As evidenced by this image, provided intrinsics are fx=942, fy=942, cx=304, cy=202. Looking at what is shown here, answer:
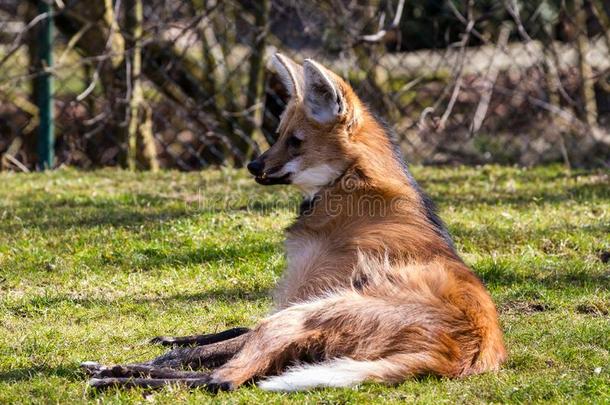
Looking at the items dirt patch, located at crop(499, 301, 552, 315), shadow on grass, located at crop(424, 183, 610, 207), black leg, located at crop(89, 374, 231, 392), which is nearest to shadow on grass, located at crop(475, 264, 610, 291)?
dirt patch, located at crop(499, 301, 552, 315)

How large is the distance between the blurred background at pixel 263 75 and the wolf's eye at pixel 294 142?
4283mm

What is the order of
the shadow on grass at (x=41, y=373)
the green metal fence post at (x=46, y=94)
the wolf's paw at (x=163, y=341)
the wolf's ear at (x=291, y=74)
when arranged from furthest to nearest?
the green metal fence post at (x=46, y=94) → the wolf's ear at (x=291, y=74) → the wolf's paw at (x=163, y=341) → the shadow on grass at (x=41, y=373)

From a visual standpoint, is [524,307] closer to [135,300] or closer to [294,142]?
[294,142]

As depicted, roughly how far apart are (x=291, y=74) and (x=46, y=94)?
4636 millimetres

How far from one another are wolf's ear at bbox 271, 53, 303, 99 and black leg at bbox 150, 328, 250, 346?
1152mm

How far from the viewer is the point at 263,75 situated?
9234 millimetres

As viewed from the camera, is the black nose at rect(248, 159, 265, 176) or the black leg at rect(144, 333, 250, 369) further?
the black nose at rect(248, 159, 265, 176)

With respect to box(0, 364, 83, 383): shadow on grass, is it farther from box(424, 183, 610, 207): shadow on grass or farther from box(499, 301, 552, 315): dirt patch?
box(424, 183, 610, 207): shadow on grass

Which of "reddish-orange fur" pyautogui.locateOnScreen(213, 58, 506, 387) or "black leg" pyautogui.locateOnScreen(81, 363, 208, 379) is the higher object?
"reddish-orange fur" pyautogui.locateOnScreen(213, 58, 506, 387)

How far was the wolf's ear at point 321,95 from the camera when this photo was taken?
4152mm

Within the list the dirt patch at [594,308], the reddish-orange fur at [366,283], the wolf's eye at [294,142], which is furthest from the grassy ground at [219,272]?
the wolf's eye at [294,142]

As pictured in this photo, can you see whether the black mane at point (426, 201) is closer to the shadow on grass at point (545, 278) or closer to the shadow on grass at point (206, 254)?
the shadow on grass at point (545, 278)

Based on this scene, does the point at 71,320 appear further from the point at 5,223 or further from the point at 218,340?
the point at 5,223

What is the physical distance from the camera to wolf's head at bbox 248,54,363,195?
418 centimetres
